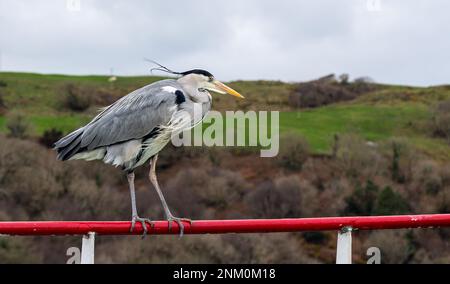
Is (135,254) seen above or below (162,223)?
below

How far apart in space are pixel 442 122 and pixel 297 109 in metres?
21.2

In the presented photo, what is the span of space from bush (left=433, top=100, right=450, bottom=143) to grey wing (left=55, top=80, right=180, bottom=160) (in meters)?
95.4

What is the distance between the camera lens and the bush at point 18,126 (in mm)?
85875

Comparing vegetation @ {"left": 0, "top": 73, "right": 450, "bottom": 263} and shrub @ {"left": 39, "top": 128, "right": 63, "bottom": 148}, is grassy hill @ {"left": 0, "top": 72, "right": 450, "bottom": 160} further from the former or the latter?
shrub @ {"left": 39, "top": 128, "right": 63, "bottom": 148}

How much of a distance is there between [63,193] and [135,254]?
16.1 metres

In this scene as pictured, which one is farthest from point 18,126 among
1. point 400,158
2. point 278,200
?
point 400,158

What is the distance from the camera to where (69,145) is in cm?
766

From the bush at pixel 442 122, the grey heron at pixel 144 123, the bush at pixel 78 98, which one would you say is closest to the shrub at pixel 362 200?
the bush at pixel 442 122

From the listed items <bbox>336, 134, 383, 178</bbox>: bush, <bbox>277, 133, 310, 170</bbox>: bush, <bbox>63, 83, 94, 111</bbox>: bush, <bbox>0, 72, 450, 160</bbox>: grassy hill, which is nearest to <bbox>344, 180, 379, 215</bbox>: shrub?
<bbox>336, 134, 383, 178</bbox>: bush

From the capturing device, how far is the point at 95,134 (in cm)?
764

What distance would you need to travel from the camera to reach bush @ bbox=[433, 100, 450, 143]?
102 m

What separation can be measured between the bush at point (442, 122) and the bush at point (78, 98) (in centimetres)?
3721

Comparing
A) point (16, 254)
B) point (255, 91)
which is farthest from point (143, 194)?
point (255, 91)
